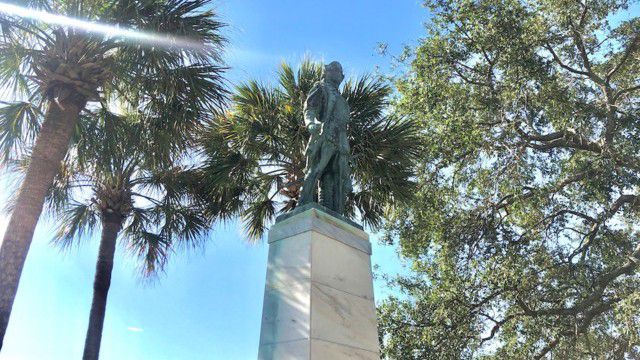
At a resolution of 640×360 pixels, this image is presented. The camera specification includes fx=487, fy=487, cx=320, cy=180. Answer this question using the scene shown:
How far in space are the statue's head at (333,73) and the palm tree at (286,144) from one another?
10.9 feet

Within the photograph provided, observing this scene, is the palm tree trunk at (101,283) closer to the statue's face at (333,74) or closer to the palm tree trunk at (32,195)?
the palm tree trunk at (32,195)

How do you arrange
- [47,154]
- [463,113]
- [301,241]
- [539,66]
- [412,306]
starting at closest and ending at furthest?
[301,241], [47,154], [539,66], [463,113], [412,306]

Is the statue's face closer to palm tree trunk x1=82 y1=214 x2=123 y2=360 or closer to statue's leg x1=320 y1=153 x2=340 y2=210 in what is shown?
statue's leg x1=320 y1=153 x2=340 y2=210

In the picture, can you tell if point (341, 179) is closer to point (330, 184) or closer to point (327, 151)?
point (330, 184)

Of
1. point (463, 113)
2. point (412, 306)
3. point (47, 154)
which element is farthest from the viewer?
point (412, 306)

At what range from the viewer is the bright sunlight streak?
658cm

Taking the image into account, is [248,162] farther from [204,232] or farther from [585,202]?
[585,202]

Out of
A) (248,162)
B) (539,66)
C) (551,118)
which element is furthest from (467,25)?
(248,162)

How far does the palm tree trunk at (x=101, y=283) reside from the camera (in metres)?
8.44

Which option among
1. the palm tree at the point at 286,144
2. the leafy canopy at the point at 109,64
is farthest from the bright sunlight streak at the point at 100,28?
the palm tree at the point at 286,144

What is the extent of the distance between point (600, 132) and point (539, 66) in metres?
2.05

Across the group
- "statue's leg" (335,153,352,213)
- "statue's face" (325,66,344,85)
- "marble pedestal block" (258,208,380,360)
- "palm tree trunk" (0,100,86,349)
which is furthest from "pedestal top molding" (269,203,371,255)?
"palm tree trunk" (0,100,86,349)

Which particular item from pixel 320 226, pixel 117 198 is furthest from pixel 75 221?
pixel 320 226

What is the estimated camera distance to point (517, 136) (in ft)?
34.5
